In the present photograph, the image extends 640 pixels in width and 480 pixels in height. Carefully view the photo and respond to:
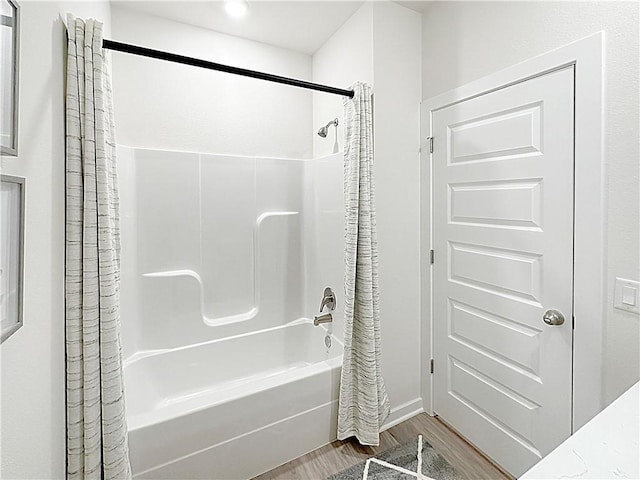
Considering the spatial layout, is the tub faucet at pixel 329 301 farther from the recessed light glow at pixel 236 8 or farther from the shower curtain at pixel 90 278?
the recessed light glow at pixel 236 8

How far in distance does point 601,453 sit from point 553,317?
0.97m

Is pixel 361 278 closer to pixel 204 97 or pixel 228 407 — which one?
pixel 228 407

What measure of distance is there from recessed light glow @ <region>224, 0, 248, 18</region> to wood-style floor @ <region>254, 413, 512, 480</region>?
8.97 feet

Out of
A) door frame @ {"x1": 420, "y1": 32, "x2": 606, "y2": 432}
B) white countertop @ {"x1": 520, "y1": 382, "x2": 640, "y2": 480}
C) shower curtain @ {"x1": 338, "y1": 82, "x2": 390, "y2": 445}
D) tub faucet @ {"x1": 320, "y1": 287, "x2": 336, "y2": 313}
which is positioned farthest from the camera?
tub faucet @ {"x1": 320, "y1": 287, "x2": 336, "y2": 313}

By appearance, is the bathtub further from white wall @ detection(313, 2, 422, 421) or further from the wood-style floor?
white wall @ detection(313, 2, 422, 421)

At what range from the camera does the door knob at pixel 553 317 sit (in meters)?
1.50

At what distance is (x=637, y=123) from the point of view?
4.05 ft

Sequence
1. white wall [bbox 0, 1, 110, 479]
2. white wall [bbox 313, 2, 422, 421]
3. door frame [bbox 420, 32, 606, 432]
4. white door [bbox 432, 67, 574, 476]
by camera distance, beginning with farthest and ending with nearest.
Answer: white wall [bbox 313, 2, 422, 421]
white door [bbox 432, 67, 574, 476]
door frame [bbox 420, 32, 606, 432]
white wall [bbox 0, 1, 110, 479]

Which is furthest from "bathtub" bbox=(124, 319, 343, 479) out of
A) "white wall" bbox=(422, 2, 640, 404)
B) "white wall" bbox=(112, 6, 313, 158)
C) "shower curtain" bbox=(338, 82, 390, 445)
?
"white wall" bbox=(112, 6, 313, 158)

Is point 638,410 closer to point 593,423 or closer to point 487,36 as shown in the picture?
point 593,423

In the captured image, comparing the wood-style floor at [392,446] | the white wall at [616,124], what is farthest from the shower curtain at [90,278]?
the white wall at [616,124]

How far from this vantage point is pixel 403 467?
1787 millimetres

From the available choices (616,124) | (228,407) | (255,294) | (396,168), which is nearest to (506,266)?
(616,124)

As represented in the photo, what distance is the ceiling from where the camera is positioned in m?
2.12
